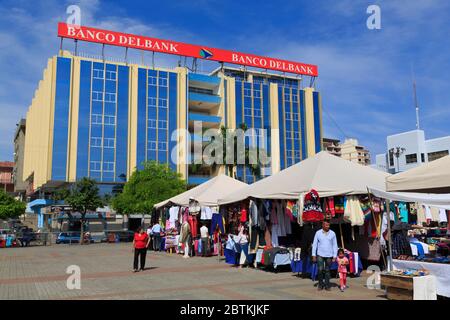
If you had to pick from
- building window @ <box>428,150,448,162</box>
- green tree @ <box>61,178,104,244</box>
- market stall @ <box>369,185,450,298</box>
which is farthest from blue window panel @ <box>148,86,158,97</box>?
market stall @ <box>369,185,450,298</box>

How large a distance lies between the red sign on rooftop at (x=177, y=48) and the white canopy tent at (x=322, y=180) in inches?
1720

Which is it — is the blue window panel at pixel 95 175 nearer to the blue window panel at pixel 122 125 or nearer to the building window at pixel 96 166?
the building window at pixel 96 166

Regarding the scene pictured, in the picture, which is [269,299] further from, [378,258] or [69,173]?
[69,173]

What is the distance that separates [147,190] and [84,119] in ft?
59.5

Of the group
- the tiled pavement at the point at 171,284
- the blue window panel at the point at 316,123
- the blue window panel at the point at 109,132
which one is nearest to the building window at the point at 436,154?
the blue window panel at the point at 316,123

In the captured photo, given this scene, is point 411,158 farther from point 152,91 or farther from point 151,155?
point 152,91

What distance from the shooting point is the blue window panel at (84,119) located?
50.1m

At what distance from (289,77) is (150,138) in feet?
94.4

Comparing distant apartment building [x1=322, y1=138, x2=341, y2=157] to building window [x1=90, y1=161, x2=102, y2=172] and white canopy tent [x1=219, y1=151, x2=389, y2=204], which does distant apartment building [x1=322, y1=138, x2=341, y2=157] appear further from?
white canopy tent [x1=219, y1=151, x2=389, y2=204]

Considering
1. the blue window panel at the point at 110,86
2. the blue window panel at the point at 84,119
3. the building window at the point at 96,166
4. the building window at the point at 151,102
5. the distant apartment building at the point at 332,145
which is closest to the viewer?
the blue window panel at the point at 84,119

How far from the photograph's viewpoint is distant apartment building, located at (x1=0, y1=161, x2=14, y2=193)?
109 m

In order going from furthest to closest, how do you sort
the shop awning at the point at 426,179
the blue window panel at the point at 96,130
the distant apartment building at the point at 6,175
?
the distant apartment building at the point at 6,175
the blue window panel at the point at 96,130
the shop awning at the point at 426,179

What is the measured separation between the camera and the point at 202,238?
19.3 m
